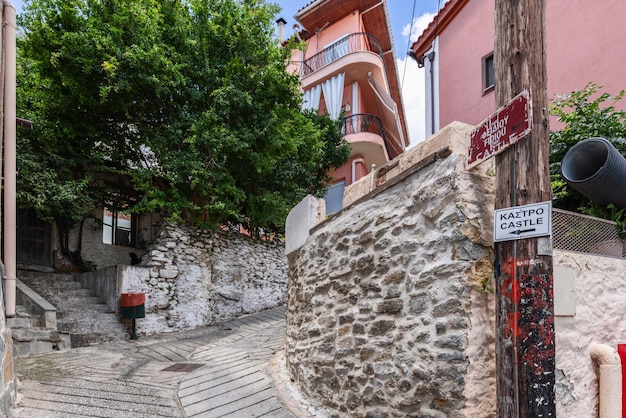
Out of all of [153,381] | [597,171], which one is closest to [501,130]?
[597,171]

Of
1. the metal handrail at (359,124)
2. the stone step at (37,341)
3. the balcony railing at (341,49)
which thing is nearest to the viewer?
the stone step at (37,341)

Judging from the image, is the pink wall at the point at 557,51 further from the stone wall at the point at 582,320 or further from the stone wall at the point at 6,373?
the stone wall at the point at 6,373

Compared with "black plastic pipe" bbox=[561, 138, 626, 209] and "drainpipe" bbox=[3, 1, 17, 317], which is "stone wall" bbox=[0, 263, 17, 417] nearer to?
"drainpipe" bbox=[3, 1, 17, 317]

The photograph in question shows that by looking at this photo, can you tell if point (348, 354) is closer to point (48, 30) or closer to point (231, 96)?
point (231, 96)

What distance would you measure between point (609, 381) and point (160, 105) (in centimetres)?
851

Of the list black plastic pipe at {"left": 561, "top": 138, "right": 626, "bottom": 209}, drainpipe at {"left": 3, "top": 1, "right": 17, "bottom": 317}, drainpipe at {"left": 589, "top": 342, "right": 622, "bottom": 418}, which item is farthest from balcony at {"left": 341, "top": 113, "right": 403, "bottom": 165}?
drainpipe at {"left": 589, "top": 342, "right": 622, "bottom": 418}

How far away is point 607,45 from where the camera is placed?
20.6 feet

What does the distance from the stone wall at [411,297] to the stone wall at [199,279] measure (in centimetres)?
483

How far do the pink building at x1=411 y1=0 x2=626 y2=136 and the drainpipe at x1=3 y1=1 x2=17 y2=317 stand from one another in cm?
756

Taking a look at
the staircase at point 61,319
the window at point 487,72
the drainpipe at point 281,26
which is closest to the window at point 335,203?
the window at point 487,72

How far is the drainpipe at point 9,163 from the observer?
4.38 meters

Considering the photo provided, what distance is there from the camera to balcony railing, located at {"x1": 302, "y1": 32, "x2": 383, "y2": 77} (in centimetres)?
1377

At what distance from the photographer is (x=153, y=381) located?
475 centimetres

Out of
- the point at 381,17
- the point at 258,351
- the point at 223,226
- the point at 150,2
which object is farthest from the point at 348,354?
the point at 381,17
